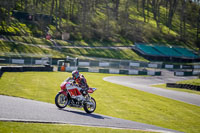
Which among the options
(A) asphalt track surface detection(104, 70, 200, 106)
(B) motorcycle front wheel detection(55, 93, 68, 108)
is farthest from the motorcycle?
(A) asphalt track surface detection(104, 70, 200, 106)

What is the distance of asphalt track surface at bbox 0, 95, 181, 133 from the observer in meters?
10.2

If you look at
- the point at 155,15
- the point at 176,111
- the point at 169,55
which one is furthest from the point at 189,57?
the point at 176,111

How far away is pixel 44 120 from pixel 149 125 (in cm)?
504

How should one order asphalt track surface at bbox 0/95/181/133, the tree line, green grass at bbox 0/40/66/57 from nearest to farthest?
asphalt track surface at bbox 0/95/181/133 < green grass at bbox 0/40/66/57 < the tree line

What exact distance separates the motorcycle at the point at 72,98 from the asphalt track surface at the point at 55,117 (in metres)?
0.44

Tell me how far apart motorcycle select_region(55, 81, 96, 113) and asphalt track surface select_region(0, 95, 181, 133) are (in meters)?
0.44

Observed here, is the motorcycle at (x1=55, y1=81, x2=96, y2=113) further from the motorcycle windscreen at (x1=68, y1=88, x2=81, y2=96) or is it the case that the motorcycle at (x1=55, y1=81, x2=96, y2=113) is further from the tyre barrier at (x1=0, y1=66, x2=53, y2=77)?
the tyre barrier at (x1=0, y1=66, x2=53, y2=77)

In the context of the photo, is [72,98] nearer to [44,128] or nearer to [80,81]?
[80,81]

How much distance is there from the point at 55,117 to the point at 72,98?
7.68 ft

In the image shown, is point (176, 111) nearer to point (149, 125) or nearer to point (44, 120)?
point (149, 125)

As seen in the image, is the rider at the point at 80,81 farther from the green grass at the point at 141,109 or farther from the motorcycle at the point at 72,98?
the green grass at the point at 141,109

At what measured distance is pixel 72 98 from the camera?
1316cm

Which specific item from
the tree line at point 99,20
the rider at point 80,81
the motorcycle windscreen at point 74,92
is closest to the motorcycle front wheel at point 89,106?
the rider at point 80,81

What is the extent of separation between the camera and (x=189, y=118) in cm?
1510
